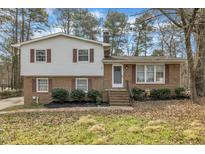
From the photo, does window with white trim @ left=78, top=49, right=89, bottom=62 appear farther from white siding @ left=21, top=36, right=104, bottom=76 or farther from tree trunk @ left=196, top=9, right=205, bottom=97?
tree trunk @ left=196, top=9, right=205, bottom=97

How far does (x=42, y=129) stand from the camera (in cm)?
812

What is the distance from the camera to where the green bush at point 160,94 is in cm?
1522

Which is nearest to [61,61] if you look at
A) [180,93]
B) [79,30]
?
[79,30]

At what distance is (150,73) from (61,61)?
17.7ft

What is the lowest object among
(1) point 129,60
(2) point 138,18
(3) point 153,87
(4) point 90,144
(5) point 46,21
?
(4) point 90,144

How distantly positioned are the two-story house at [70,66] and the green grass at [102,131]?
19.5 feet

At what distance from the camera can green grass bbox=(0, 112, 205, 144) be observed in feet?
22.0

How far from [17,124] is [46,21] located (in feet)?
39.4

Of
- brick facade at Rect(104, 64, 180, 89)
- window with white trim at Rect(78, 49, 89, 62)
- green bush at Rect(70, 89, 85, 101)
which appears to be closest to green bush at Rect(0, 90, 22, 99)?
green bush at Rect(70, 89, 85, 101)

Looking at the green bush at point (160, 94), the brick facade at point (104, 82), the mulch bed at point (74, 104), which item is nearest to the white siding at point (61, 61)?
the brick facade at point (104, 82)

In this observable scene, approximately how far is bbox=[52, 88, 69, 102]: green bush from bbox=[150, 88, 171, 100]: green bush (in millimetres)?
4976

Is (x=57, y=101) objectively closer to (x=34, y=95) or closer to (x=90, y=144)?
(x=34, y=95)

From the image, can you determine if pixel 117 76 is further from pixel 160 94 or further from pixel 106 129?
pixel 106 129
